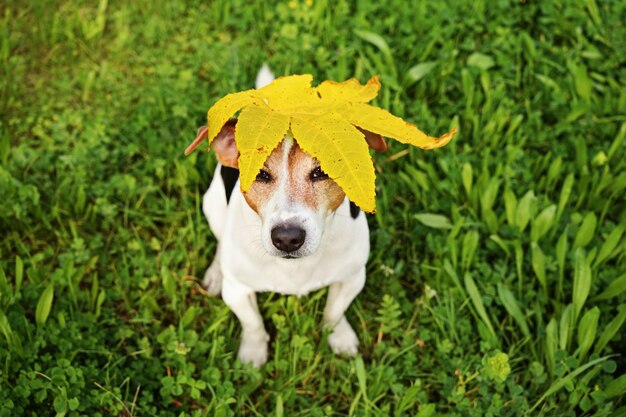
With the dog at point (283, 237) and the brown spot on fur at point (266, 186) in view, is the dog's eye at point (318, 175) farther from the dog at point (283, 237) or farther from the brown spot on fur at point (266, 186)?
the brown spot on fur at point (266, 186)

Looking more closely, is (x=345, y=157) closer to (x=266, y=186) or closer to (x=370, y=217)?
(x=266, y=186)

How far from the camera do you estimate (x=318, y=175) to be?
232cm

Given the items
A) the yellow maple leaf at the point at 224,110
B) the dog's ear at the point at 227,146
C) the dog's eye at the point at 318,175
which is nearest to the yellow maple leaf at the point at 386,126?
the dog's eye at the point at 318,175

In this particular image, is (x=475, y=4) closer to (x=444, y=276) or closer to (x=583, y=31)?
(x=583, y=31)

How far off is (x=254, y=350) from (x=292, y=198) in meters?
1.16

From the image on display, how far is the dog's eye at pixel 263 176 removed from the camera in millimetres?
2328

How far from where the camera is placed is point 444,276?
10.8ft

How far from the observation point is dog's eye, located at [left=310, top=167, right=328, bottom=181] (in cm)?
231

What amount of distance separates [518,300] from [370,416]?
3.19 ft

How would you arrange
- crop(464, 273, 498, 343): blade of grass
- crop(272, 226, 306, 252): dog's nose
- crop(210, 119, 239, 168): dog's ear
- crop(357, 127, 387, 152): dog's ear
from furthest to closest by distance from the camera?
crop(464, 273, 498, 343): blade of grass
crop(210, 119, 239, 168): dog's ear
crop(357, 127, 387, 152): dog's ear
crop(272, 226, 306, 252): dog's nose

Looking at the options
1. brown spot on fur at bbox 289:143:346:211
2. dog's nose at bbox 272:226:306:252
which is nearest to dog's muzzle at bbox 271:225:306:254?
dog's nose at bbox 272:226:306:252

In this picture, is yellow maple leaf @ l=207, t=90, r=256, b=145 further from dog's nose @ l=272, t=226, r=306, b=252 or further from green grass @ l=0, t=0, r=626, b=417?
green grass @ l=0, t=0, r=626, b=417

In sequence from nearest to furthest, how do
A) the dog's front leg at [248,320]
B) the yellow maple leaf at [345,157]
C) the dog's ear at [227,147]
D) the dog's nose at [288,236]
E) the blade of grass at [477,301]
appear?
the yellow maple leaf at [345,157] → the dog's nose at [288,236] → the dog's ear at [227,147] → the dog's front leg at [248,320] → the blade of grass at [477,301]

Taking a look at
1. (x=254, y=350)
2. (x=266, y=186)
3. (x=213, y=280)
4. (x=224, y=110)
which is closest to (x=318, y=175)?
(x=266, y=186)
